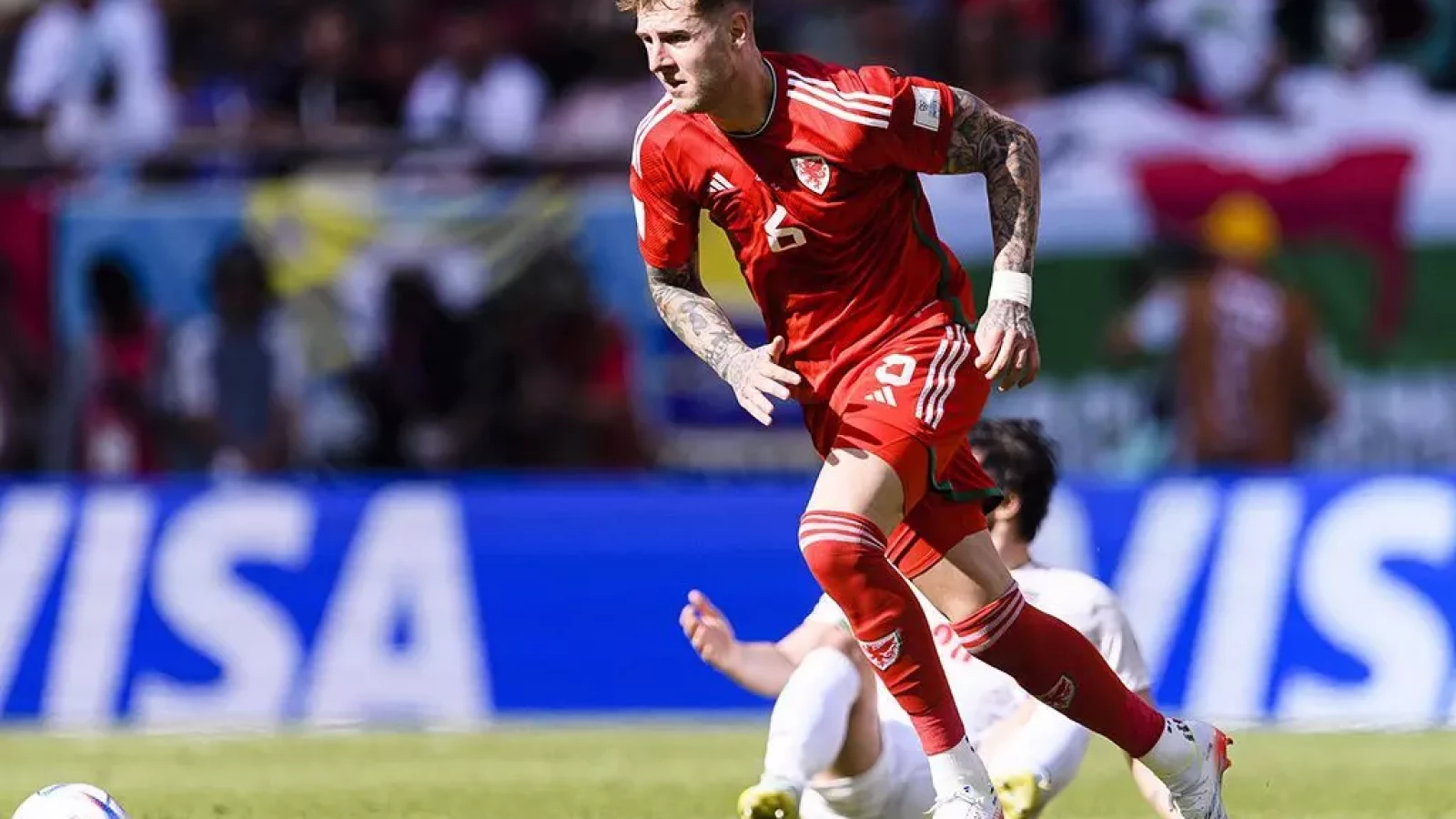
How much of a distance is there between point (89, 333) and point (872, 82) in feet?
28.7

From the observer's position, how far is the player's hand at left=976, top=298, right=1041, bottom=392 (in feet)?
18.6

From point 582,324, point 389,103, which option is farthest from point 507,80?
point 582,324

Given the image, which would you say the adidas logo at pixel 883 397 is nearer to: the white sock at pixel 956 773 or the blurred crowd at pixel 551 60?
the white sock at pixel 956 773

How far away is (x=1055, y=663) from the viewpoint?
232 inches

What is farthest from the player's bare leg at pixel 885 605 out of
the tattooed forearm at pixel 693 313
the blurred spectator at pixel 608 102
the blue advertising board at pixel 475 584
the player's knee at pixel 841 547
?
the blurred spectator at pixel 608 102

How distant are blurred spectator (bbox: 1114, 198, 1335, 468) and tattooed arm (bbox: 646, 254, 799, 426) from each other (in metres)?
8.12

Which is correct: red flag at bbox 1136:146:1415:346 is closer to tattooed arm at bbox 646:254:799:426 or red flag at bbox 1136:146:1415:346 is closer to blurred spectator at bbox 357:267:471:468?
blurred spectator at bbox 357:267:471:468

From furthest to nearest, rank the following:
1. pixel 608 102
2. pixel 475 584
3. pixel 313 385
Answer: pixel 608 102
pixel 313 385
pixel 475 584

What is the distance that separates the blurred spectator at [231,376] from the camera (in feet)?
45.3

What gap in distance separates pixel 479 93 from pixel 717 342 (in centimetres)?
912

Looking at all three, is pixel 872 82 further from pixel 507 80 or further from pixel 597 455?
pixel 507 80

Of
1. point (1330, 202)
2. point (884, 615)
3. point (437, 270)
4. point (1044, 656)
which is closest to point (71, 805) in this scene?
point (884, 615)

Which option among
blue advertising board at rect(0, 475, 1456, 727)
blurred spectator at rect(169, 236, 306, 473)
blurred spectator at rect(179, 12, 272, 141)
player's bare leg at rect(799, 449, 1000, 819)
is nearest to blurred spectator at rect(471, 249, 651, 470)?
blurred spectator at rect(169, 236, 306, 473)

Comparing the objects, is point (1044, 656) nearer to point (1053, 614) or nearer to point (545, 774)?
point (1053, 614)
